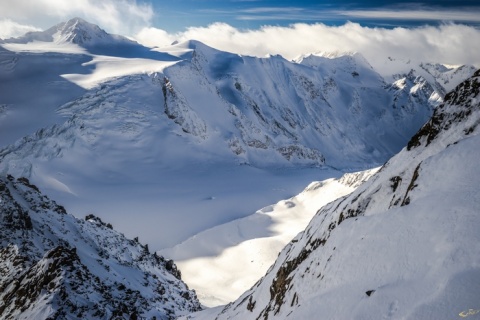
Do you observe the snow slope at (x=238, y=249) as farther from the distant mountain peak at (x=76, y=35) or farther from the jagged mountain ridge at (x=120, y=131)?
the distant mountain peak at (x=76, y=35)

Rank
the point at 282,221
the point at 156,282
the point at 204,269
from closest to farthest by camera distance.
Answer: the point at 156,282
the point at 204,269
the point at 282,221

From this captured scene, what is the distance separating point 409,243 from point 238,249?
62.1m

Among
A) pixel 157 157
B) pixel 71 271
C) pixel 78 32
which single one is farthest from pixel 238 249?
pixel 78 32

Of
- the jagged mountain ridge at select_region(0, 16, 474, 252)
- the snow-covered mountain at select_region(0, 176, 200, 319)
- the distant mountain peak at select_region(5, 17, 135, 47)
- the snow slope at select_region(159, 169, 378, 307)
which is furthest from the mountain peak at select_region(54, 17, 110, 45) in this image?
the snow-covered mountain at select_region(0, 176, 200, 319)

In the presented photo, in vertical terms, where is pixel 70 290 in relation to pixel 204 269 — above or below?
above

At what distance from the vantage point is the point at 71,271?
18625mm

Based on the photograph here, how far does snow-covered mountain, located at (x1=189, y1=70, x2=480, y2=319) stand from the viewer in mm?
9019

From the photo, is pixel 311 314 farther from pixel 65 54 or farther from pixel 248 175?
pixel 65 54

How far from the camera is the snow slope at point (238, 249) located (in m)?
58.8

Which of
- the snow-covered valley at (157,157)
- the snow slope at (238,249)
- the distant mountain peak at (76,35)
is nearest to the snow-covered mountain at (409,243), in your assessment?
the snow slope at (238,249)

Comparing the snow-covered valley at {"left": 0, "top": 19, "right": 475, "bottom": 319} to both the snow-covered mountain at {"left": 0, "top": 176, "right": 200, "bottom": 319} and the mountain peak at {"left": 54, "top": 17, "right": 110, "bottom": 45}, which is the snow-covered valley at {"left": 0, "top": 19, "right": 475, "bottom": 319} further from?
the snow-covered mountain at {"left": 0, "top": 176, "right": 200, "bottom": 319}

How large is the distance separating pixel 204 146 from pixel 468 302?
13143 centimetres

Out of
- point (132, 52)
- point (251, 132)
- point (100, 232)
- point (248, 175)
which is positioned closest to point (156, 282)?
point (100, 232)

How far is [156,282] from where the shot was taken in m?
36.7
